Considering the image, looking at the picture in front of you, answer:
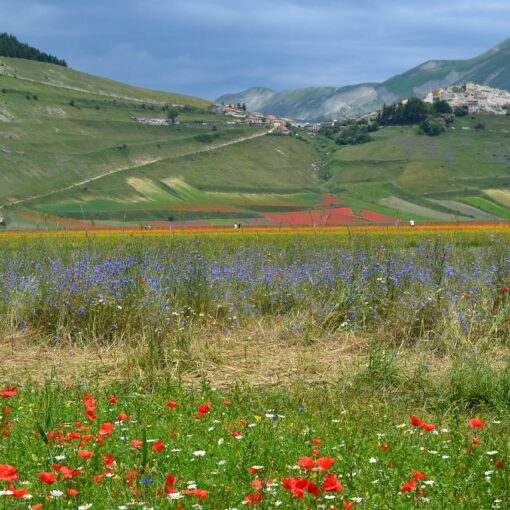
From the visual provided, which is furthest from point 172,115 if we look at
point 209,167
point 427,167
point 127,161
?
point 427,167

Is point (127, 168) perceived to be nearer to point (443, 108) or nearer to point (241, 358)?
point (443, 108)

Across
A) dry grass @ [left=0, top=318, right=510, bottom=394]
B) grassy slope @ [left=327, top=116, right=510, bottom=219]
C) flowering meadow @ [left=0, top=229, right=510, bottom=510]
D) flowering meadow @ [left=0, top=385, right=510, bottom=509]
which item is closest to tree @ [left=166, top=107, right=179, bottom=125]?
grassy slope @ [left=327, top=116, right=510, bottom=219]

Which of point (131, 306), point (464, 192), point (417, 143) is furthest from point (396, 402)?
point (417, 143)

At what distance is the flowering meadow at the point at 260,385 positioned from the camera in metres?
4.33

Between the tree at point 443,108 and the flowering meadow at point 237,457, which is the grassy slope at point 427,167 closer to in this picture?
the tree at point 443,108

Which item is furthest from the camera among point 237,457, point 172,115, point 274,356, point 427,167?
point 172,115

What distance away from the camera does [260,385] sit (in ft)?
25.5

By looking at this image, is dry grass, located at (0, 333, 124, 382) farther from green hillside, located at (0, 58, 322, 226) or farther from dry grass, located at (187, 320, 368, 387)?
green hillside, located at (0, 58, 322, 226)

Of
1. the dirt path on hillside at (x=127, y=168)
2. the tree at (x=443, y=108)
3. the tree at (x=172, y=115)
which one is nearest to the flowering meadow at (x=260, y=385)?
the dirt path on hillside at (x=127, y=168)

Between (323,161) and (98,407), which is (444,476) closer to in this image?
(98,407)

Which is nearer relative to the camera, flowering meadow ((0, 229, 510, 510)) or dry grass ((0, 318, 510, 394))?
flowering meadow ((0, 229, 510, 510))

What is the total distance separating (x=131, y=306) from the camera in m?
10.2

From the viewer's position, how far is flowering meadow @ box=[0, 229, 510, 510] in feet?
14.2

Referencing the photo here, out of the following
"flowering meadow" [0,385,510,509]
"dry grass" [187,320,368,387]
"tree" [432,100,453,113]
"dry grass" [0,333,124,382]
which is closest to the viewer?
"flowering meadow" [0,385,510,509]
